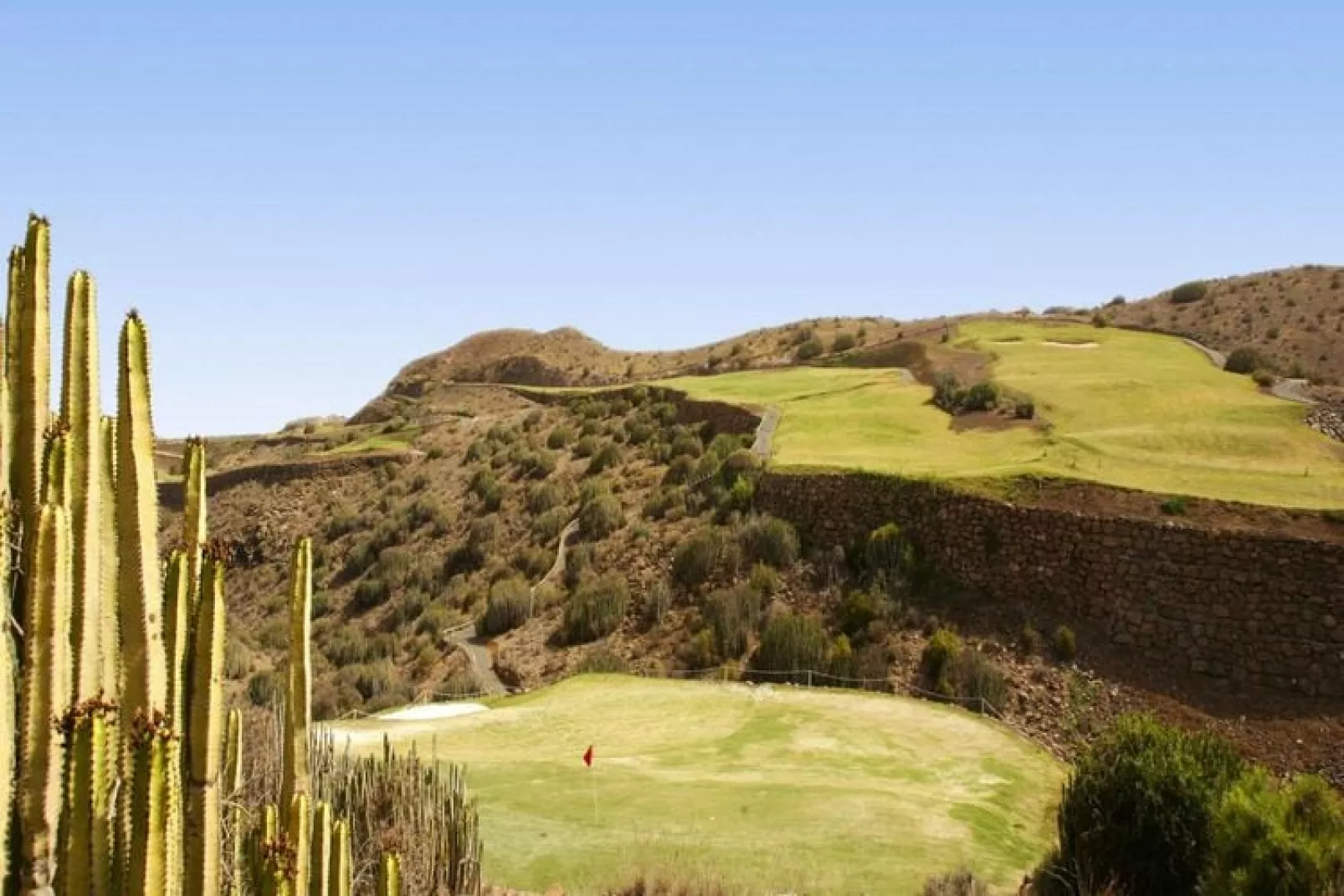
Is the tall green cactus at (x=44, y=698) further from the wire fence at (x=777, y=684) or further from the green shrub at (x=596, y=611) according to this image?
the green shrub at (x=596, y=611)

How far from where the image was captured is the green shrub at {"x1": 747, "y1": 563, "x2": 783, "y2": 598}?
25047mm

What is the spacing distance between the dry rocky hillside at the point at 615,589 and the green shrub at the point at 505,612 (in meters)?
0.05

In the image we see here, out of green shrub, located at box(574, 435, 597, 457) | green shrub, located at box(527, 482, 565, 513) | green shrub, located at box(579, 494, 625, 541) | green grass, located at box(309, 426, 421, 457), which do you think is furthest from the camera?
green grass, located at box(309, 426, 421, 457)

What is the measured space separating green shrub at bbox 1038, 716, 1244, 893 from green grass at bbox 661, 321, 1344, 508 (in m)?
11.6

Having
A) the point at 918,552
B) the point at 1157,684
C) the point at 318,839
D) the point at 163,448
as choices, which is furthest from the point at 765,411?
the point at 163,448

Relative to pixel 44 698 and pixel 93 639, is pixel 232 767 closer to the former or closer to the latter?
pixel 93 639

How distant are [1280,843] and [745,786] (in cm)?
634

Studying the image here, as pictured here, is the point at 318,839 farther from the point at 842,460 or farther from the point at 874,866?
the point at 842,460

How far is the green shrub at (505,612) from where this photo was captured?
2798cm

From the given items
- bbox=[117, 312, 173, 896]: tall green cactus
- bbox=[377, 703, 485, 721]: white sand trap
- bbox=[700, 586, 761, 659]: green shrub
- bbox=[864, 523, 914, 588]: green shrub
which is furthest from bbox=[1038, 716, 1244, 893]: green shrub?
bbox=[864, 523, 914, 588]: green shrub

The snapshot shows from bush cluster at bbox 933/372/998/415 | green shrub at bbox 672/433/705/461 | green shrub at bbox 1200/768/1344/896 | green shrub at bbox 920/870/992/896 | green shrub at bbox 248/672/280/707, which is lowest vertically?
green shrub at bbox 248/672/280/707

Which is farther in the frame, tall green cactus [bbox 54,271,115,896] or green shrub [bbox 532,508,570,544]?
green shrub [bbox 532,508,570,544]

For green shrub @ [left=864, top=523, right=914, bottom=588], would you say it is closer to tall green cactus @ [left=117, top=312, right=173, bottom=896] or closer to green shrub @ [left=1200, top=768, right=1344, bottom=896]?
green shrub @ [left=1200, top=768, right=1344, bottom=896]

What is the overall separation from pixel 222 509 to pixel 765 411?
25995mm
